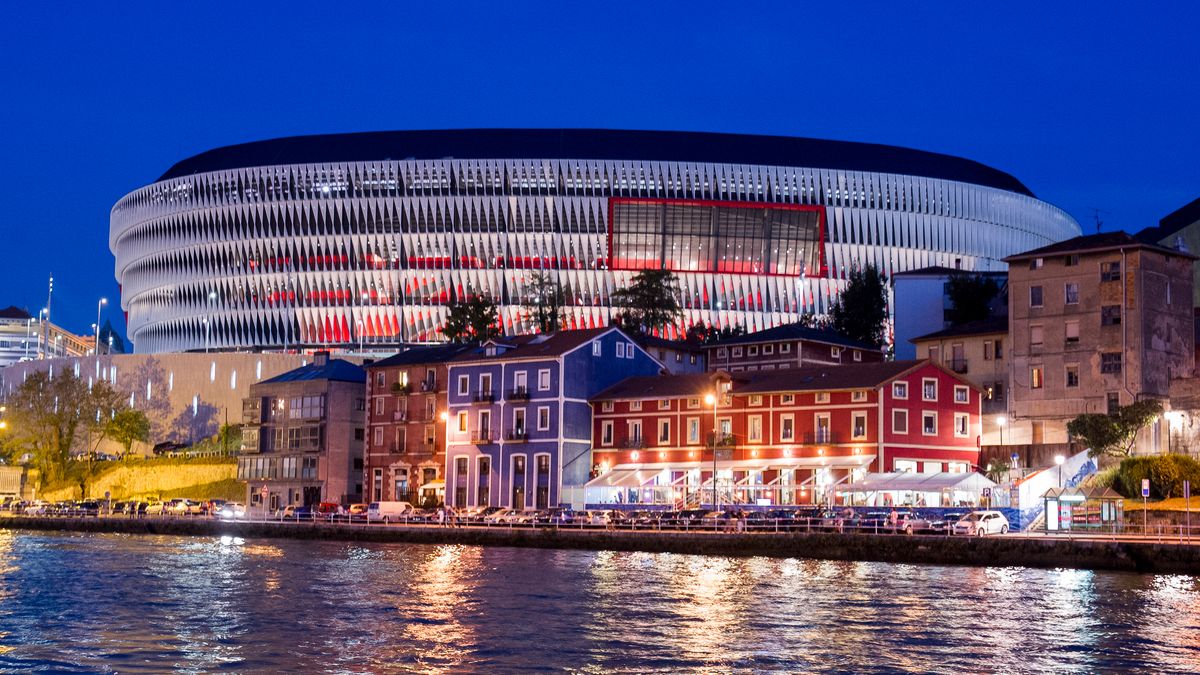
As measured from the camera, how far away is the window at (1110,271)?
103 meters

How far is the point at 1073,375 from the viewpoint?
10400 cm

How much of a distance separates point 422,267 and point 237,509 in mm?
75241

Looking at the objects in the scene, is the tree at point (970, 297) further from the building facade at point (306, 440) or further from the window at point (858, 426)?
the building facade at point (306, 440)

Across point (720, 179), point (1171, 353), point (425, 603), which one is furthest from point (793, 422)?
point (720, 179)

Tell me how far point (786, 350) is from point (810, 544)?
56.9 m

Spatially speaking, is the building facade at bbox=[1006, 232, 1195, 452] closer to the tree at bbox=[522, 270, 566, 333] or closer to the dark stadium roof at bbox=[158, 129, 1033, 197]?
the tree at bbox=[522, 270, 566, 333]

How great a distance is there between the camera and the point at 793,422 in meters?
104

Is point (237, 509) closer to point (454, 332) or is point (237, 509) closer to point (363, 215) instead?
point (454, 332)

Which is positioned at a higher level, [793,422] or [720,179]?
[720,179]

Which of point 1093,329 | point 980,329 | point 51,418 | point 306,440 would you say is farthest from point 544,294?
point 1093,329

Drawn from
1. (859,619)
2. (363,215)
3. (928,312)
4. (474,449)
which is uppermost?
(363,215)

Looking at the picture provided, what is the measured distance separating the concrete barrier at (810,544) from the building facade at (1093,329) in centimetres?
2664

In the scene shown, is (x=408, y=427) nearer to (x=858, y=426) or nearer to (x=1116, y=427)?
(x=858, y=426)

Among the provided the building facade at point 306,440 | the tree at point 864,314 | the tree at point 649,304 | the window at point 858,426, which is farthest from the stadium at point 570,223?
the window at point 858,426
